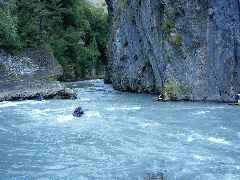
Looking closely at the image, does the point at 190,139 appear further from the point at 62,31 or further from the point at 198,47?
the point at 62,31

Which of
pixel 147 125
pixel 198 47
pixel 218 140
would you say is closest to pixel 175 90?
pixel 198 47

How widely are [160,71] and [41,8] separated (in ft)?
73.2

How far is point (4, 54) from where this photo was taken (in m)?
50.8

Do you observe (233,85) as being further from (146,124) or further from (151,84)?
(146,124)

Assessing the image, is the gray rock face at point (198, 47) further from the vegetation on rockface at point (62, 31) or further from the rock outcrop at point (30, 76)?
the vegetation on rockface at point (62, 31)

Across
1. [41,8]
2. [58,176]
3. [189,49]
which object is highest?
[41,8]

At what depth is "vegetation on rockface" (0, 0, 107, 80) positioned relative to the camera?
54094mm

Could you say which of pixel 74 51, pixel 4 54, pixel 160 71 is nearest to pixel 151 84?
pixel 160 71

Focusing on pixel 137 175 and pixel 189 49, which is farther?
pixel 189 49

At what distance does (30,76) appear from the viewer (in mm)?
48938

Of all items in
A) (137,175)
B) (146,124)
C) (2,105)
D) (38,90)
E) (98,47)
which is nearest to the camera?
(137,175)

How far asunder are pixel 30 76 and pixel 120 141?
23.7 metres

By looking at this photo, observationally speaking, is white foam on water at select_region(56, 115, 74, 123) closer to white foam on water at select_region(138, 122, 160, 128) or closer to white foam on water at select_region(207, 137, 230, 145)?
white foam on water at select_region(138, 122, 160, 128)

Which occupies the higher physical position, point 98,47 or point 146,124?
point 98,47
